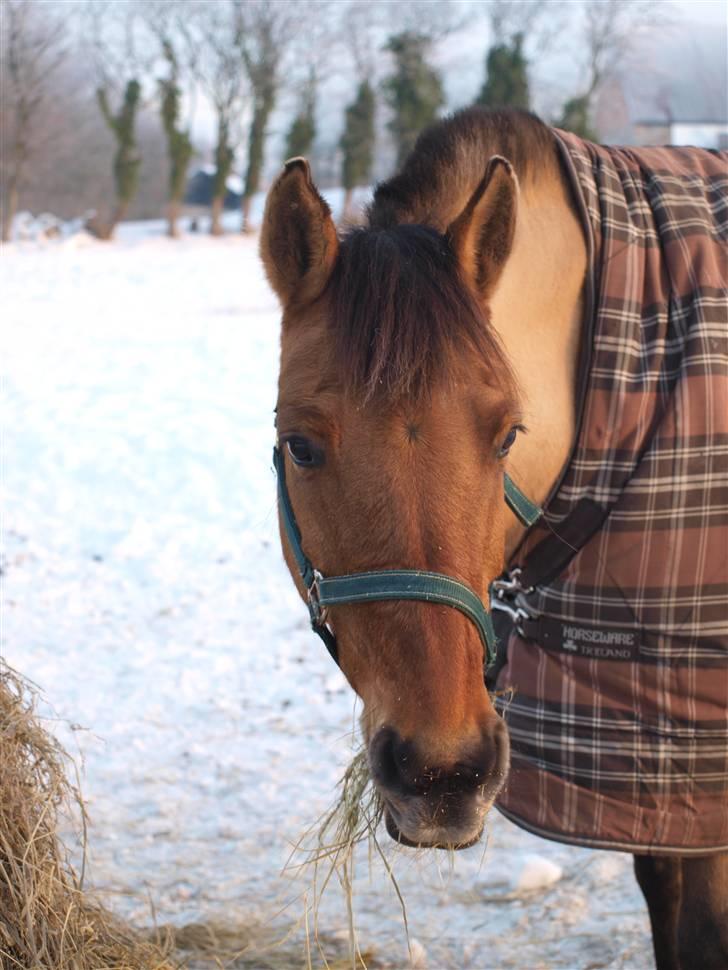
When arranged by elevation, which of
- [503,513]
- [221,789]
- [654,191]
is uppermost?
[654,191]

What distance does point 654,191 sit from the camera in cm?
262

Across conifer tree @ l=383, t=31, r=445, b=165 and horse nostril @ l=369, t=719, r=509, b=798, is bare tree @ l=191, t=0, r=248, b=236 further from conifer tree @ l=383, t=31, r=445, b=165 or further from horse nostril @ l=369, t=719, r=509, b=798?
horse nostril @ l=369, t=719, r=509, b=798

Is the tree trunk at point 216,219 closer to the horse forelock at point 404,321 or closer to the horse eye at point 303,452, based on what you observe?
the horse forelock at point 404,321

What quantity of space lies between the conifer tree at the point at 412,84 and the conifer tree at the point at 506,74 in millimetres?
1260

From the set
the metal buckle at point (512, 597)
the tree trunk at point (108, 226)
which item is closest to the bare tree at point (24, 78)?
the tree trunk at point (108, 226)

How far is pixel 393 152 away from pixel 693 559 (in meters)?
26.8

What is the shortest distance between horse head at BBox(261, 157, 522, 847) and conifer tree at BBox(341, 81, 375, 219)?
23.6 metres

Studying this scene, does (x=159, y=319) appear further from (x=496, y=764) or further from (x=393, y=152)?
(x=393, y=152)

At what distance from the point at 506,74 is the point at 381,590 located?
929 inches

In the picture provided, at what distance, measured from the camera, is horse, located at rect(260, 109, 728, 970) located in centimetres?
175

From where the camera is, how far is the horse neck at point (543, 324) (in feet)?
7.96

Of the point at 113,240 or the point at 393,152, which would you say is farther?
the point at 393,152

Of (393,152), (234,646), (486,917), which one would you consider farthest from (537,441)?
(393,152)

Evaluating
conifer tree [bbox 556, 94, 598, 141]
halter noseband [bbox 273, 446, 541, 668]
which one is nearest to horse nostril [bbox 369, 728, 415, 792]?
halter noseband [bbox 273, 446, 541, 668]
